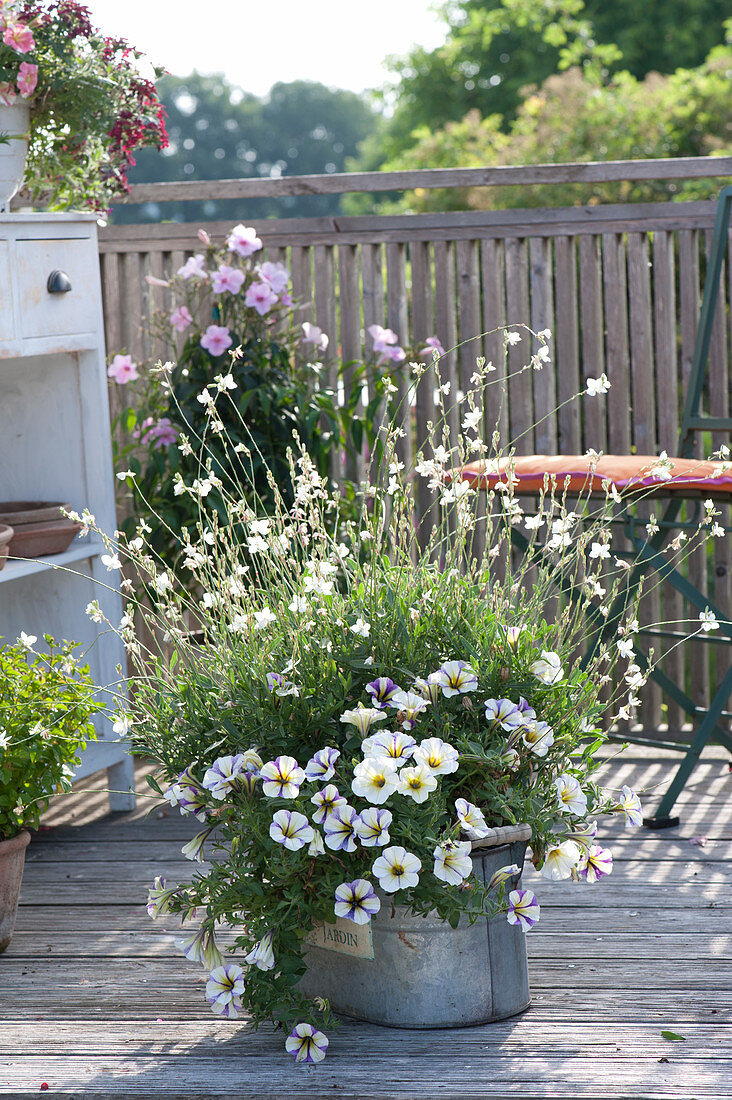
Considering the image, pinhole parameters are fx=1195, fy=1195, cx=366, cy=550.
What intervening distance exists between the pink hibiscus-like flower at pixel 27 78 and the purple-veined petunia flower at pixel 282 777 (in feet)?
6.43

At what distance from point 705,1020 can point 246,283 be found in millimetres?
2498

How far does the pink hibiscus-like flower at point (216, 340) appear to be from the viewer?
11.6ft

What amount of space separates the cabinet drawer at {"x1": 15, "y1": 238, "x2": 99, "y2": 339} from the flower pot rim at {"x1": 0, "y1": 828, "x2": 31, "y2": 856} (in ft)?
4.08

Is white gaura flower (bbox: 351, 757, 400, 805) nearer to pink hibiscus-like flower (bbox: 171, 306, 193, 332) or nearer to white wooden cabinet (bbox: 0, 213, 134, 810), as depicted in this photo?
white wooden cabinet (bbox: 0, 213, 134, 810)

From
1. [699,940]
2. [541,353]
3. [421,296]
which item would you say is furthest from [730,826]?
[421,296]

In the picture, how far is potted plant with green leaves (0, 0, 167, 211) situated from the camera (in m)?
2.95

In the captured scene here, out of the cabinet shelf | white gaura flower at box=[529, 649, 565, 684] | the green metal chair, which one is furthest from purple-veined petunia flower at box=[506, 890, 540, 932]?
the cabinet shelf

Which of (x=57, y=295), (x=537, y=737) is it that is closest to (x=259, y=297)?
(x=57, y=295)

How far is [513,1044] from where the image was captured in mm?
1853

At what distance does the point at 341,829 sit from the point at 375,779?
95 mm

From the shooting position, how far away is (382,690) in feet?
6.12

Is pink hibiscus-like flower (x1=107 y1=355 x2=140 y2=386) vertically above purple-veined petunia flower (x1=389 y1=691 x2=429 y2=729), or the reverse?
pink hibiscus-like flower (x1=107 y1=355 x2=140 y2=386)

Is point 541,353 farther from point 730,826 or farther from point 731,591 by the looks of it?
point 731,591

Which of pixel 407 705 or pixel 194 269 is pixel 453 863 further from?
pixel 194 269
